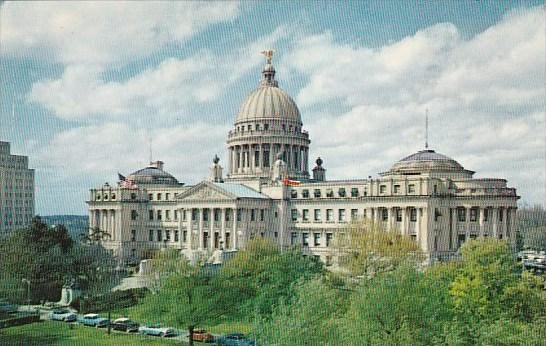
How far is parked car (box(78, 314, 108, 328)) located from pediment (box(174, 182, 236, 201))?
30542mm

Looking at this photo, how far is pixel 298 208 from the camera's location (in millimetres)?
74250

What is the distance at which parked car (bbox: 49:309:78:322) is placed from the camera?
138ft

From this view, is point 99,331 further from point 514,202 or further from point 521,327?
point 514,202

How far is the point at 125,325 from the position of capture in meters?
39.8

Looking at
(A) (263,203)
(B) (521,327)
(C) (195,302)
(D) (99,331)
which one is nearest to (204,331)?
(C) (195,302)

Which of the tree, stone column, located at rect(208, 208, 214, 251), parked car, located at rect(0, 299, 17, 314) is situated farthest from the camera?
stone column, located at rect(208, 208, 214, 251)

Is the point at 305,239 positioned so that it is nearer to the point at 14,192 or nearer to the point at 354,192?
the point at 354,192

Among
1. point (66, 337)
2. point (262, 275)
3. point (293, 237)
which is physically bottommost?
point (66, 337)

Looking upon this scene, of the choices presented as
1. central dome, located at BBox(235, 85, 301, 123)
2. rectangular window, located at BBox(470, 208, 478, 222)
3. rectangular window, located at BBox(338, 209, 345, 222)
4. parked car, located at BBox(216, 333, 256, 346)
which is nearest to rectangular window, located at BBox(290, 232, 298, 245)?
rectangular window, located at BBox(338, 209, 345, 222)

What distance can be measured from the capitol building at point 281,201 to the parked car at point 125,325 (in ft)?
46.1

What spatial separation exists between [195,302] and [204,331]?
313 cm

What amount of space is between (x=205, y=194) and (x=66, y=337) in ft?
122

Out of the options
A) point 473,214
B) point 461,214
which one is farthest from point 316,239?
point 473,214

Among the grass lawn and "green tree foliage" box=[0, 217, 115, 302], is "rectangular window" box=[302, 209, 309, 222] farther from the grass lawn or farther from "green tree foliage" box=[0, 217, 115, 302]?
the grass lawn
